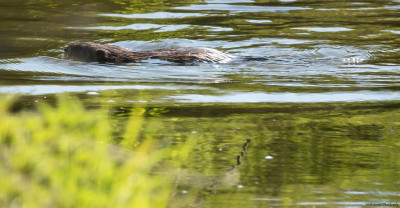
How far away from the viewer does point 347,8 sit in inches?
532

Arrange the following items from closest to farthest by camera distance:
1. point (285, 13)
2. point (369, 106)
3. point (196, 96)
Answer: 1. point (369, 106)
2. point (196, 96)
3. point (285, 13)

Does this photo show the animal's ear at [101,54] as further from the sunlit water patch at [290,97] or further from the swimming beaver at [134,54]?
the sunlit water patch at [290,97]

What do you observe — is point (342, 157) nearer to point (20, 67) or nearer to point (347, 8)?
point (20, 67)

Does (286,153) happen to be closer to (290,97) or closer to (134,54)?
(290,97)

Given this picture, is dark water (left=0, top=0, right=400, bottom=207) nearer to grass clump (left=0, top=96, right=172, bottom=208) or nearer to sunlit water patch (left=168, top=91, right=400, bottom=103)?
sunlit water patch (left=168, top=91, right=400, bottom=103)

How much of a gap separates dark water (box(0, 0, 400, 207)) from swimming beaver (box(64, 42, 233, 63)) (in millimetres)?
201

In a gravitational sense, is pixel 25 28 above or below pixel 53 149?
below

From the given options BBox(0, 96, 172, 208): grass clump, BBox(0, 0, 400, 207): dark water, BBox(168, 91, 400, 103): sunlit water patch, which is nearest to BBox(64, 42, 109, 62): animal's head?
BBox(0, 0, 400, 207): dark water

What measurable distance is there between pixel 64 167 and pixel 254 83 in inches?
228

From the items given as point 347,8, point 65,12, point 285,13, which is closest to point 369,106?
point 285,13

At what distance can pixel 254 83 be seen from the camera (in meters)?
7.54

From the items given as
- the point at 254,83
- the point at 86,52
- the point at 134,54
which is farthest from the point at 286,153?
the point at 86,52

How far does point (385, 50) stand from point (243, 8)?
4.87 metres

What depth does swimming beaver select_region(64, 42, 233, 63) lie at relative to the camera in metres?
8.95
